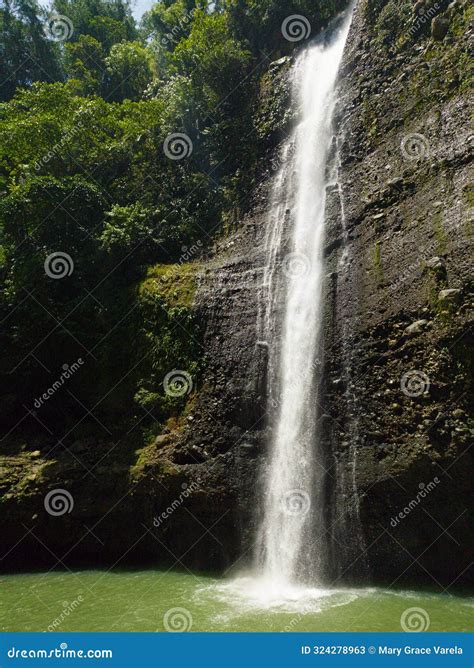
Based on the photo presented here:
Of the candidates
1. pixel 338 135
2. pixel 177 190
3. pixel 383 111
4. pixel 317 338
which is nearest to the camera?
pixel 317 338

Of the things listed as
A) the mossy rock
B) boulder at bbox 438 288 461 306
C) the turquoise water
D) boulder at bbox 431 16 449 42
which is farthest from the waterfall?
boulder at bbox 431 16 449 42

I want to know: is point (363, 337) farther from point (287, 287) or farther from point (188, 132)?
point (188, 132)

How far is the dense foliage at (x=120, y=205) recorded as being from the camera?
1312 cm

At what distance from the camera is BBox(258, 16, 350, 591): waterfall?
919cm

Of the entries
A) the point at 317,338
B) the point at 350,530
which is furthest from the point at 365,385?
the point at 350,530

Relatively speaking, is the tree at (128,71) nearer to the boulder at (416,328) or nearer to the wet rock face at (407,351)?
the wet rock face at (407,351)

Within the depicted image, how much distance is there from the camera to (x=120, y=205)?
53.4 ft

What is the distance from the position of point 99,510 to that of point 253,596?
4185 millimetres

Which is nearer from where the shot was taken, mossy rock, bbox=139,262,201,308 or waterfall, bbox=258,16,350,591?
waterfall, bbox=258,16,350,591

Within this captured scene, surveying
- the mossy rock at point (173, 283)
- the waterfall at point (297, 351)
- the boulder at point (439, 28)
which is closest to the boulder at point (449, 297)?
the waterfall at point (297, 351)

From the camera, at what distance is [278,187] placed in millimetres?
14633

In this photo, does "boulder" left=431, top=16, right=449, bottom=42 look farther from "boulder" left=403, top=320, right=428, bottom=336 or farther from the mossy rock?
the mossy rock

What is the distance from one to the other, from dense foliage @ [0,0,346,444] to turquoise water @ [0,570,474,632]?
399 cm

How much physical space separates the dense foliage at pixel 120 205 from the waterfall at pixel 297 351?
189 cm
